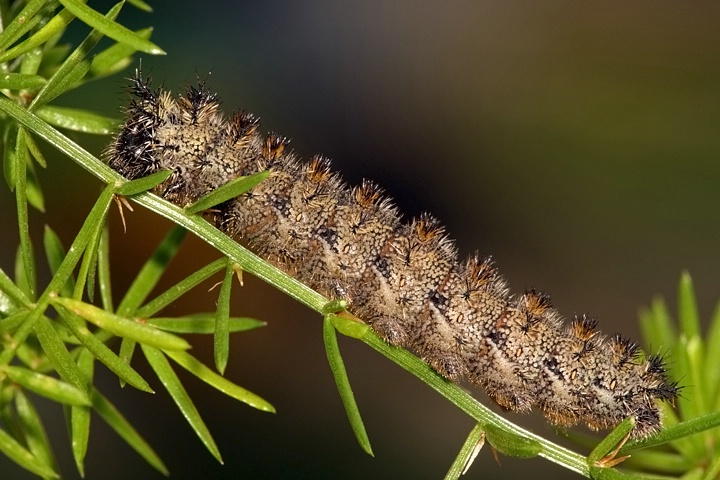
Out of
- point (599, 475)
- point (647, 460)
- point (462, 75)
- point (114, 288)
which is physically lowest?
point (114, 288)

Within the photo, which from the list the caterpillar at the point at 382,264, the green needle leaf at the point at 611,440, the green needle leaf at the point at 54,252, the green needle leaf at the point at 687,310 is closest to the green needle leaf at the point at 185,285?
the green needle leaf at the point at 54,252

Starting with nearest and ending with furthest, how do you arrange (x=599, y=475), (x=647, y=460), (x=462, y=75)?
1. (x=599, y=475)
2. (x=647, y=460)
3. (x=462, y=75)

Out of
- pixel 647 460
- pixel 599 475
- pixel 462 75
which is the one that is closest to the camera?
pixel 599 475

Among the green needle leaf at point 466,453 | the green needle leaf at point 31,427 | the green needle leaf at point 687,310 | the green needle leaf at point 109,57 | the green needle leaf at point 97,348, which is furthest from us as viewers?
the green needle leaf at point 687,310

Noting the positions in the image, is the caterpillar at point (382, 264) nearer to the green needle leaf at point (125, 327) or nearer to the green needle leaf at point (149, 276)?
the green needle leaf at point (149, 276)

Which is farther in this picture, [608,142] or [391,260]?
[608,142]

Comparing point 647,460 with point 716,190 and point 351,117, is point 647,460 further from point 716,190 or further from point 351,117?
point 716,190

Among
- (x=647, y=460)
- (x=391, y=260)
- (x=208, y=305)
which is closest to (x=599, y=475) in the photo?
(x=647, y=460)
